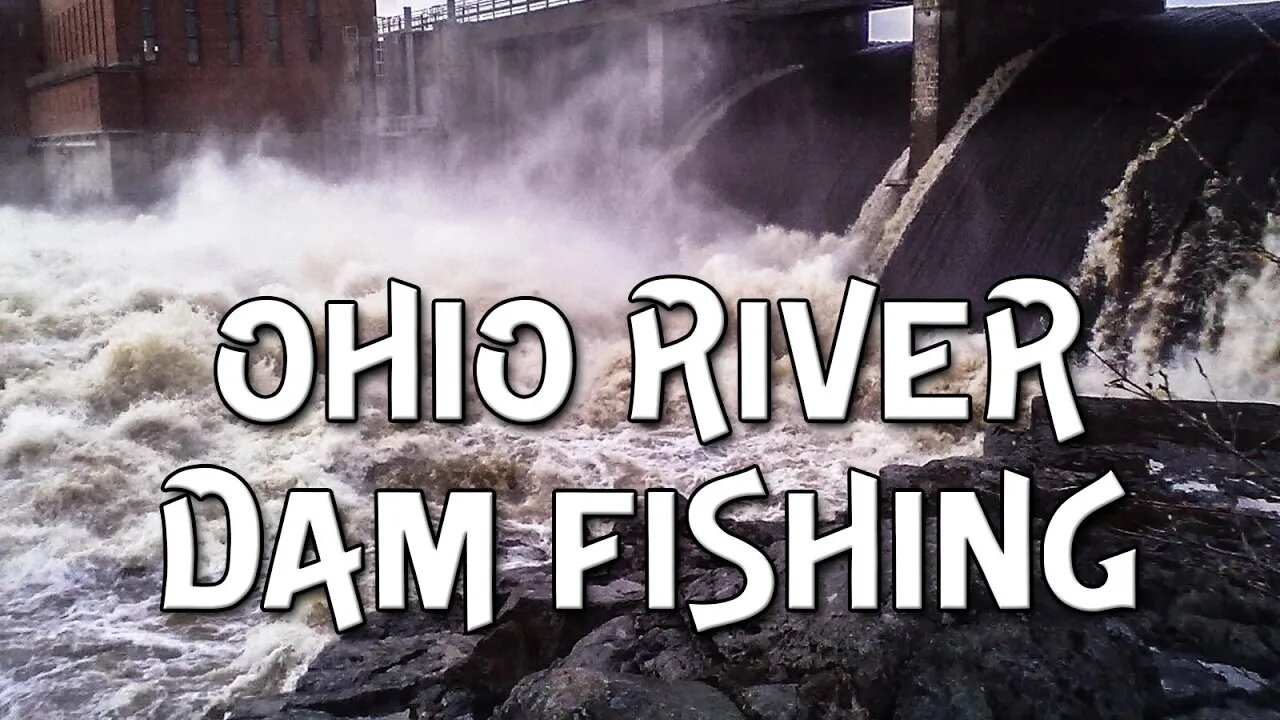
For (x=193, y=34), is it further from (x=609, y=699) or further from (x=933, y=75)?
(x=609, y=699)

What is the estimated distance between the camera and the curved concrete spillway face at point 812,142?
587 inches

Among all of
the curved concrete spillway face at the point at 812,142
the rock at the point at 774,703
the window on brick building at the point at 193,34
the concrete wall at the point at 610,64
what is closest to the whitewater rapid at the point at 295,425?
the curved concrete spillway face at the point at 812,142

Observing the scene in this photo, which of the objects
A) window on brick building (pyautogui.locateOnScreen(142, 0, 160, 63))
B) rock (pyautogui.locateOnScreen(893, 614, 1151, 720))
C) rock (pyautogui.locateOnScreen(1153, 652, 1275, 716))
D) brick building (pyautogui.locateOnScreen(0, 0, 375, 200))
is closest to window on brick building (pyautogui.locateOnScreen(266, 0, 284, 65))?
brick building (pyautogui.locateOnScreen(0, 0, 375, 200))

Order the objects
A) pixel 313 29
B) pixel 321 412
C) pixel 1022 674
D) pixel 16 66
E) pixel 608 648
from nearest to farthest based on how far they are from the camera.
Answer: pixel 1022 674, pixel 608 648, pixel 321 412, pixel 313 29, pixel 16 66

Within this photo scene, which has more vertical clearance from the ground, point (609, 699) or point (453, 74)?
point (453, 74)

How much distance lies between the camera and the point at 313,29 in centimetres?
2862

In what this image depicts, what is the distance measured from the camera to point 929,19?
43.5 ft

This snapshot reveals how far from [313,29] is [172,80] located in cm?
404

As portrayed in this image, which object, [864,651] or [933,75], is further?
Answer: [933,75]

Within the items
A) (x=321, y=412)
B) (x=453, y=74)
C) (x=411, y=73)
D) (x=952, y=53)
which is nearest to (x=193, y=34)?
Answer: (x=411, y=73)

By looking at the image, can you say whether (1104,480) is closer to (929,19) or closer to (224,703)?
(224,703)

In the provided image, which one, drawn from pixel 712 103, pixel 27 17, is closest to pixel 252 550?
pixel 712 103

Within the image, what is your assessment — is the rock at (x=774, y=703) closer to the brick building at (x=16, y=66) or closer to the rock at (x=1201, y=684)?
the rock at (x=1201, y=684)

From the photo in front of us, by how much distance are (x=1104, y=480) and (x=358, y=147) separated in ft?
82.0
